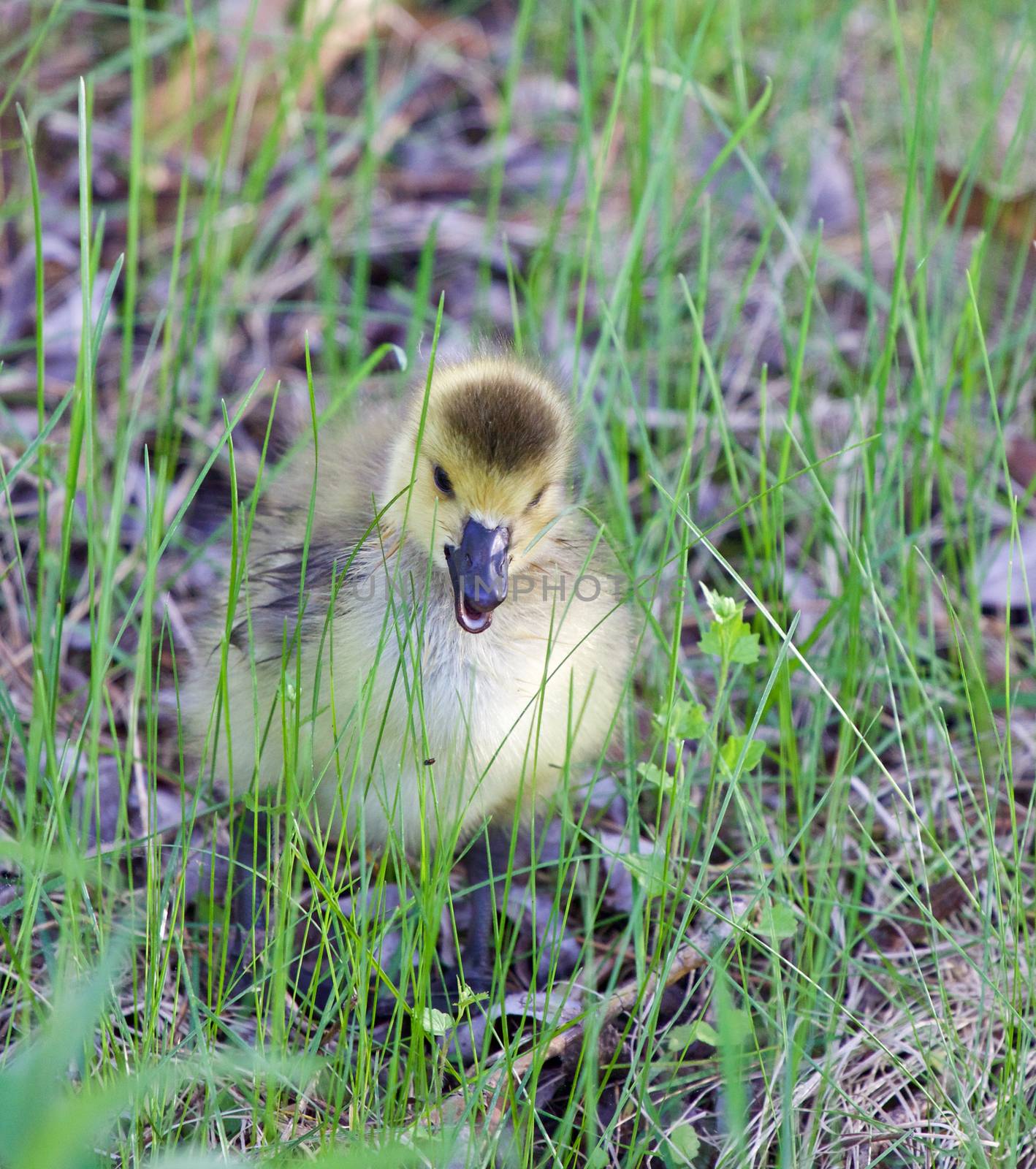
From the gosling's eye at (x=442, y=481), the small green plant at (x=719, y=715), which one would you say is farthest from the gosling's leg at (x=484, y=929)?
the gosling's eye at (x=442, y=481)

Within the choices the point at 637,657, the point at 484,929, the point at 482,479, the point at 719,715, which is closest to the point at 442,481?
the point at 482,479

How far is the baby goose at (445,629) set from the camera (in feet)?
6.18

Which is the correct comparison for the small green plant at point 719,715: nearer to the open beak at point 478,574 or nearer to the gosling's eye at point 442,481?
the open beak at point 478,574

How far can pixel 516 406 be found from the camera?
1.91m

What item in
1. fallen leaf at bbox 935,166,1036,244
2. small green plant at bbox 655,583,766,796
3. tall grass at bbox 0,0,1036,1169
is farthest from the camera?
fallen leaf at bbox 935,166,1036,244

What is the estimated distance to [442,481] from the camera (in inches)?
77.7

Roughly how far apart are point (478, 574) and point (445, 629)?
0.63 ft

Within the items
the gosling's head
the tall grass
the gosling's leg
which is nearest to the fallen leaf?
the tall grass

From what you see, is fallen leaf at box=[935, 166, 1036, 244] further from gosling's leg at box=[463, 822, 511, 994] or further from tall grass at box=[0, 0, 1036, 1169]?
gosling's leg at box=[463, 822, 511, 994]

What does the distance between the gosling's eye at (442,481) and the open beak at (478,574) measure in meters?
0.07

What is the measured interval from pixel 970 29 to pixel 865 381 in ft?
5.51

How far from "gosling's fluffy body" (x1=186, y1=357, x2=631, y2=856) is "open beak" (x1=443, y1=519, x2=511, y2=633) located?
0.13ft

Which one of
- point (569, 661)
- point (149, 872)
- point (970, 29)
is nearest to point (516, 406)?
point (569, 661)

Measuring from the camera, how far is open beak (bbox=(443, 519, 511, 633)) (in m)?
1.85
